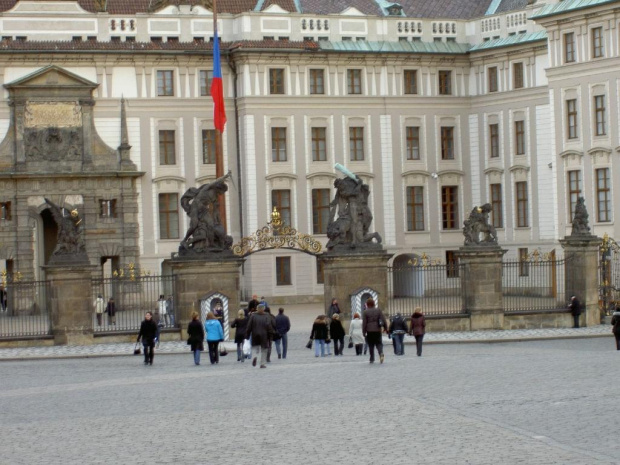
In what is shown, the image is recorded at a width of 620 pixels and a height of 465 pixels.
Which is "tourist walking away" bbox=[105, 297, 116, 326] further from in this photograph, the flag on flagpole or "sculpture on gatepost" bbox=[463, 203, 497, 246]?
the flag on flagpole

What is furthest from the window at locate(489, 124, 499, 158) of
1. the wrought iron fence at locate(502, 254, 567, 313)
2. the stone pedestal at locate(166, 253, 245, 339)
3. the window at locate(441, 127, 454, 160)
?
the stone pedestal at locate(166, 253, 245, 339)

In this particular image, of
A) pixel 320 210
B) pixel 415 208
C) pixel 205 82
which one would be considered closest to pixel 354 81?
pixel 320 210

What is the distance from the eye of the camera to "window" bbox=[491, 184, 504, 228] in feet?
235

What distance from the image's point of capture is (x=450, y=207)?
240ft

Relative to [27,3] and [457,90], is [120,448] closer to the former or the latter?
[27,3]

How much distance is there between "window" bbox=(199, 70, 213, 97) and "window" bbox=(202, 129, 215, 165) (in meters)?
1.56

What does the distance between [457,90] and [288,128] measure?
7957 mm

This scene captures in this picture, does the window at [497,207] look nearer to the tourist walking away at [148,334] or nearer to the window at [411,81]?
the window at [411,81]

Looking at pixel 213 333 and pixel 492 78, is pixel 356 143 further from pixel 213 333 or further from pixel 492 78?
pixel 213 333

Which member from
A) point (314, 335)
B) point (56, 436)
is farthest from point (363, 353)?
point (56, 436)

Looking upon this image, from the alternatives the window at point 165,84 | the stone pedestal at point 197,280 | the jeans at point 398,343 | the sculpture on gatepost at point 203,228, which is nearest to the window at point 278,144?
the window at point 165,84

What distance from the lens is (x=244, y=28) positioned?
226 feet

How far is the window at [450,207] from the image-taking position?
73.0 metres

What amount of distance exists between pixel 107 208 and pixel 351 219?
81.6ft
